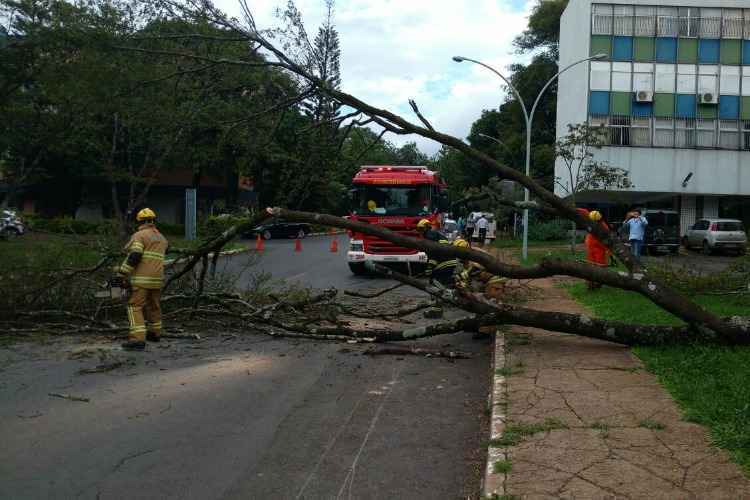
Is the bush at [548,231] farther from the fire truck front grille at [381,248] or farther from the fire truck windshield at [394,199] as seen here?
the fire truck front grille at [381,248]

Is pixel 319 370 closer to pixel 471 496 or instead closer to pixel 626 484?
pixel 471 496

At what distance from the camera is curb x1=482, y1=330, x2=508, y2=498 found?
4141 millimetres

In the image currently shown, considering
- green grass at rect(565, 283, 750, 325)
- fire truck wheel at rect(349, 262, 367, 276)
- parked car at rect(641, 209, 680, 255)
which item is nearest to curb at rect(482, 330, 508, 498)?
green grass at rect(565, 283, 750, 325)

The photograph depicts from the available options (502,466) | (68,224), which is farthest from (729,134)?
(502,466)

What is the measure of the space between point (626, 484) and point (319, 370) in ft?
13.9

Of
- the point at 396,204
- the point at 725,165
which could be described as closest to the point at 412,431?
the point at 396,204

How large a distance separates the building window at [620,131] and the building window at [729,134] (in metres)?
4.83

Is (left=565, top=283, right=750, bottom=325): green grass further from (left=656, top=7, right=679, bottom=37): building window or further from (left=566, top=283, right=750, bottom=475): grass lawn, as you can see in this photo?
(left=656, top=7, right=679, bottom=37): building window

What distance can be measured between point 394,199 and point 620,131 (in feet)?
73.7

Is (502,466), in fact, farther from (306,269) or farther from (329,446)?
(306,269)

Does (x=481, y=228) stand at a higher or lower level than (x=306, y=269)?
higher

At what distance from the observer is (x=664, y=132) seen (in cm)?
3638

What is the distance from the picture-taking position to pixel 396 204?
17859 millimetres

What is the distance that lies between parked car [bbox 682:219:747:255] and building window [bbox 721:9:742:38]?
35.6 feet
